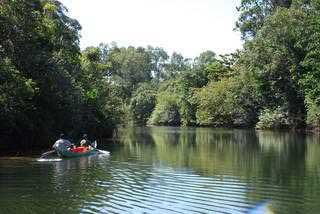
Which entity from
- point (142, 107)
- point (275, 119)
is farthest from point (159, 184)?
point (142, 107)

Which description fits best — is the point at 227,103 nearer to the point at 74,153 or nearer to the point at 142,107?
the point at 142,107

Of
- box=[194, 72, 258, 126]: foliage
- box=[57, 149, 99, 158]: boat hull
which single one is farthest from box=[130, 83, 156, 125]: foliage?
box=[57, 149, 99, 158]: boat hull

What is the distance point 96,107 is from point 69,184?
3204 centimetres

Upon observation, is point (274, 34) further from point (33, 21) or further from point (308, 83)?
point (33, 21)

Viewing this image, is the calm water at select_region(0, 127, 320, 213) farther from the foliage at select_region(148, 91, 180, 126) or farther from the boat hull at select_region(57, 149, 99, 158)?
the foliage at select_region(148, 91, 180, 126)

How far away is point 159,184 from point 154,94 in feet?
339

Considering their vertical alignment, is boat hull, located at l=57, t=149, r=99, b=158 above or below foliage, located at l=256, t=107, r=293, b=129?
below

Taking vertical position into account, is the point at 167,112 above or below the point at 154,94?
below

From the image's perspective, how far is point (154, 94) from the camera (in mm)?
122312

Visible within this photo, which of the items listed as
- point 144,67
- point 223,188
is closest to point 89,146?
point 223,188

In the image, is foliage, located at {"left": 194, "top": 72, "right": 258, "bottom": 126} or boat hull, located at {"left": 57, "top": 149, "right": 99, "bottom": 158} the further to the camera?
foliage, located at {"left": 194, "top": 72, "right": 258, "bottom": 126}

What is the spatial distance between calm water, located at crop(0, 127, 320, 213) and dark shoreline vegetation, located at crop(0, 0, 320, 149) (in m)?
6.79

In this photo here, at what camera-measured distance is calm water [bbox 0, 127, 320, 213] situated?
15.1 m

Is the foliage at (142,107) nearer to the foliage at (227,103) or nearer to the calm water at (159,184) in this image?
the foliage at (227,103)
